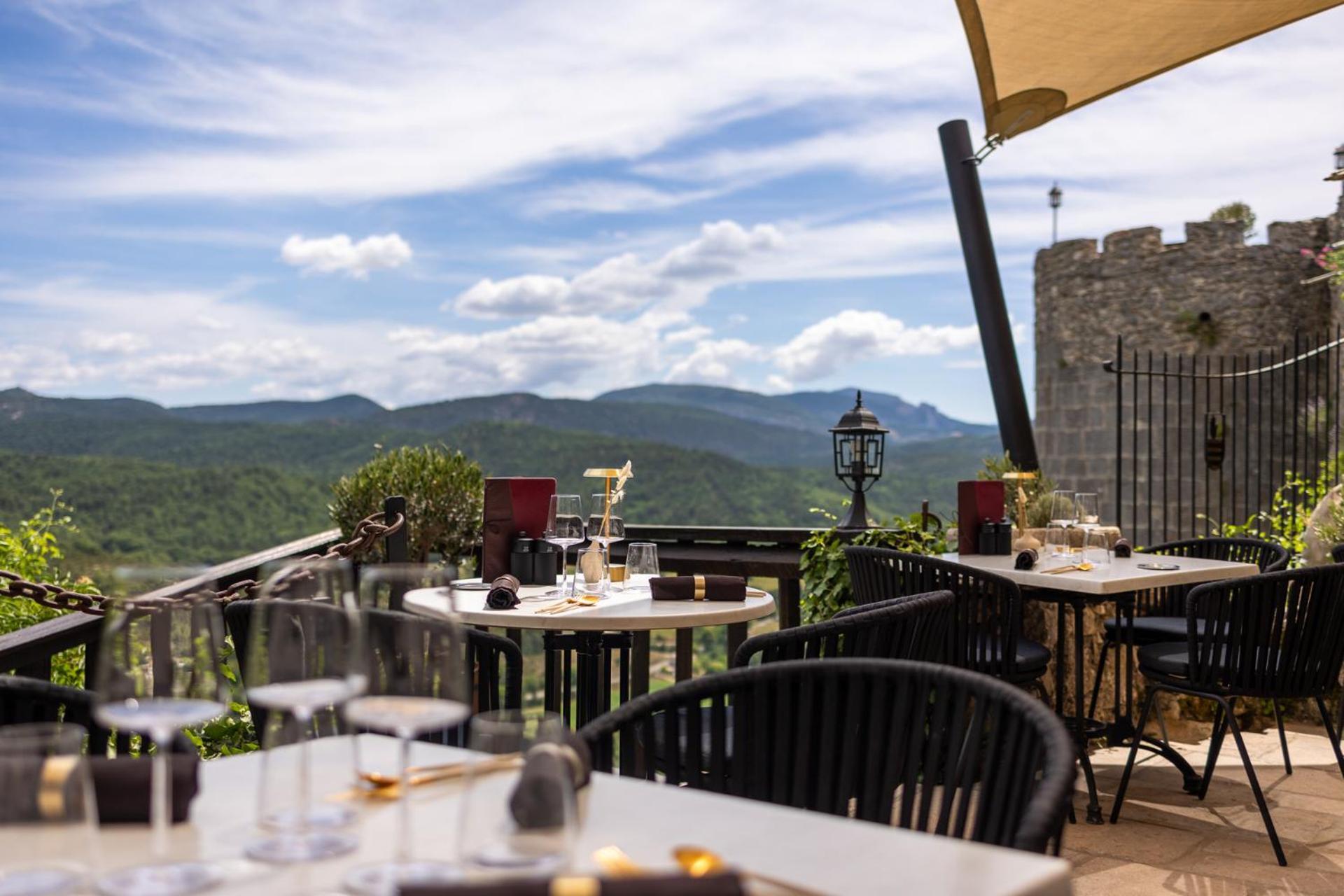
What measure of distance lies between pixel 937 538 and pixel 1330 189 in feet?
26.7

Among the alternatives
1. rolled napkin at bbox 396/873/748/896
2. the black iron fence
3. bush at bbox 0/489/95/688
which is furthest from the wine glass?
the black iron fence

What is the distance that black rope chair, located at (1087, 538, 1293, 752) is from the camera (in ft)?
13.8

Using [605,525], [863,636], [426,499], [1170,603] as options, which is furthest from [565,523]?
[426,499]

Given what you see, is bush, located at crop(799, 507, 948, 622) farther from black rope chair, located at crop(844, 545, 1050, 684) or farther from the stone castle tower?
the stone castle tower

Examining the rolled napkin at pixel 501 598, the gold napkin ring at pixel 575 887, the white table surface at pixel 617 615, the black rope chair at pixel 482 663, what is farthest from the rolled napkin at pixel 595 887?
the rolled napkin at pixel 501 598

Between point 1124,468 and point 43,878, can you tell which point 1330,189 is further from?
point 43,878

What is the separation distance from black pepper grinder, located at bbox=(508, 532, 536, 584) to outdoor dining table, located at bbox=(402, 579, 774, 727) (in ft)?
0.17

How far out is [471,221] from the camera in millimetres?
41000

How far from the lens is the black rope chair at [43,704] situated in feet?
5.17

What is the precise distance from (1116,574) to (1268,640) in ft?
1.64

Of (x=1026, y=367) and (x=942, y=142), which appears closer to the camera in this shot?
(x=942, y=142)

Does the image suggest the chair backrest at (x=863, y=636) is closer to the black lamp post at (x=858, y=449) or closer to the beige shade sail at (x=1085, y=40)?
the black lamp post at (x=858, y=449)

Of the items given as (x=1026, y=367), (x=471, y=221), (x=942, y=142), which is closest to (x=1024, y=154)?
(x=1026, y=367)

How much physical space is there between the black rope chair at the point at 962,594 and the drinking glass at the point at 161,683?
2459 mm
